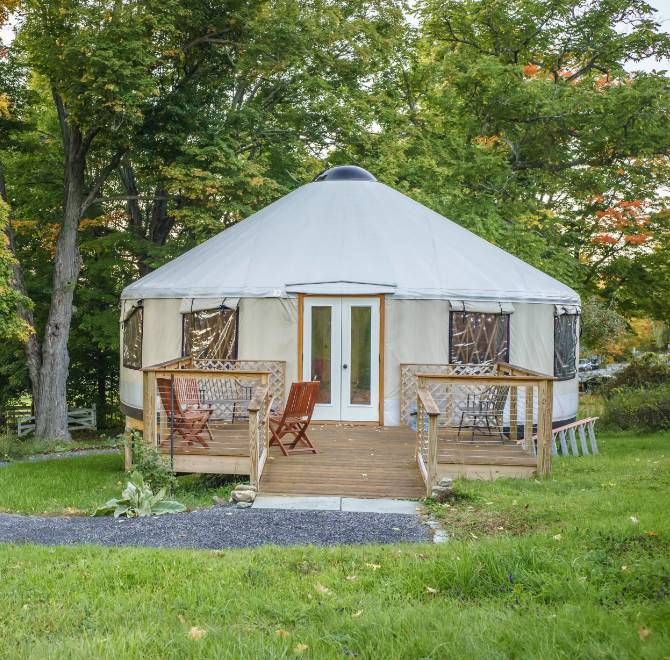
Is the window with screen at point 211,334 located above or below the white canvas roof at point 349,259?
below

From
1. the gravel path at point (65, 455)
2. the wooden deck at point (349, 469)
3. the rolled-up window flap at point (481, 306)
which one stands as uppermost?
the rolled-up window flap at point (481, 306)

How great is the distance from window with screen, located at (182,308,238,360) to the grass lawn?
5.64 meters

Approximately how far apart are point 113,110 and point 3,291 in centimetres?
384

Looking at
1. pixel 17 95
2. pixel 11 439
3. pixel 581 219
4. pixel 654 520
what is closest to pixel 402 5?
pixel 581 219

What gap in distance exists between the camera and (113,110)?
11188 millimetres

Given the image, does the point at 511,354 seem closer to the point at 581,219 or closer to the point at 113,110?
the point at 113,110

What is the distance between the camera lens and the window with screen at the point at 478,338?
929cm

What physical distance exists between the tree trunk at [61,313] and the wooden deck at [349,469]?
7.32 m

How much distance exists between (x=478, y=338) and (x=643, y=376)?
583 centimetres

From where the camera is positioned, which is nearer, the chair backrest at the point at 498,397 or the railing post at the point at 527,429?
the railing post at the point at 527,429

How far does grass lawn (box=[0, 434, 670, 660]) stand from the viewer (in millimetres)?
2465

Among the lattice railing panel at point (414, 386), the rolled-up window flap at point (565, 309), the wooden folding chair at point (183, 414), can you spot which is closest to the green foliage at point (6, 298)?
the wooden folding chair at point (183, 414)

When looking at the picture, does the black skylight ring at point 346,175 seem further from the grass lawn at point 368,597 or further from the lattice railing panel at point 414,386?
the grass lawn at point 368,597

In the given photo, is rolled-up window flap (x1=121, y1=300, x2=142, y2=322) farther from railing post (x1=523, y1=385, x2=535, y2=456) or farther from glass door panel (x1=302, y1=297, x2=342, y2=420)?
railing post (x1=523, y1=385, x2=535, y2=456)
